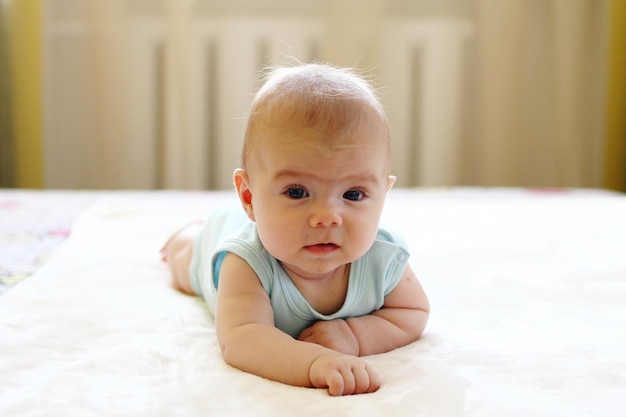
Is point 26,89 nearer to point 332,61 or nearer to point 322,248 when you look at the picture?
point 332,61

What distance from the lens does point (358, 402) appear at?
2.34 ft

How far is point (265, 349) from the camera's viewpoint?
81 cm

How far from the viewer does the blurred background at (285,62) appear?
246 cm

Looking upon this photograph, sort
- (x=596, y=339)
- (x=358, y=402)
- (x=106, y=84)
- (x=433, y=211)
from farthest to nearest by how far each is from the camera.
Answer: (x=106, y=84)
(x=433, y=211)
(x=596, y=339)
(x=358, y=402)

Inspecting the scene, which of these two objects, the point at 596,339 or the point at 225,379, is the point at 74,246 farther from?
the point at 596,339

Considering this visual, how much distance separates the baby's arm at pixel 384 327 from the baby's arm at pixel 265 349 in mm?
60

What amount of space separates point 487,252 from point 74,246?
2.37 feet

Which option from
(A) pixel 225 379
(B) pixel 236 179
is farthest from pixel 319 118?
(A) pixel 225 379

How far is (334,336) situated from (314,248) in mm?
104

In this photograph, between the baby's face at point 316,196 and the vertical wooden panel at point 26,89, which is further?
the vertical wooden panel at point 26,89

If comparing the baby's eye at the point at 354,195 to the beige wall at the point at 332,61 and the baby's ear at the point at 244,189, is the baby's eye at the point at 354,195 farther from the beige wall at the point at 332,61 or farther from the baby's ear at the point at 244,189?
the beige wall at the point at 332,61

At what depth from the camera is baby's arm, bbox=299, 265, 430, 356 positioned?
882mm

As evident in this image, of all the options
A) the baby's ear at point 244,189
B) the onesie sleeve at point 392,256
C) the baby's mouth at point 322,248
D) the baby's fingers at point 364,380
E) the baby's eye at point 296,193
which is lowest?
the baby's fingers at point 364,380

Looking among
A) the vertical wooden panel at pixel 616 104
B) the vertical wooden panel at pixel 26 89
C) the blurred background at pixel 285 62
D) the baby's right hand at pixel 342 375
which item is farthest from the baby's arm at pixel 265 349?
the vertical wooden panel at pixel 616 104
